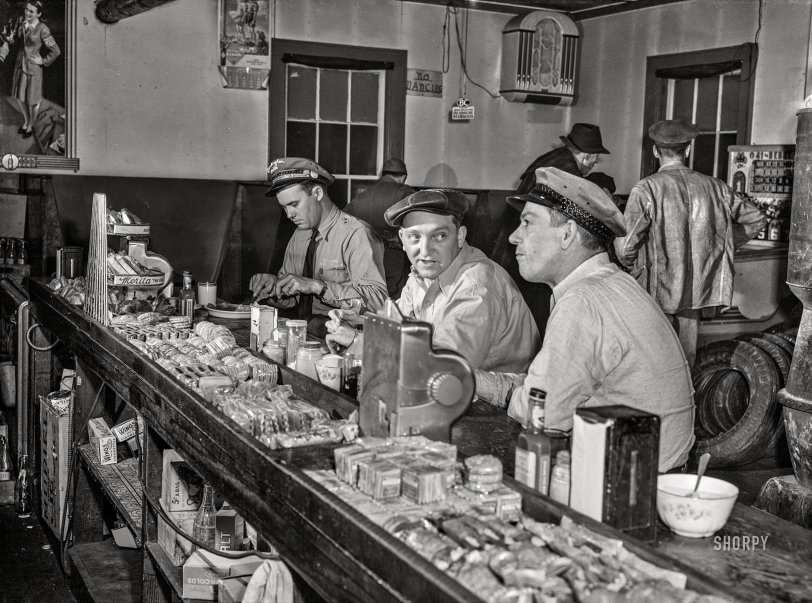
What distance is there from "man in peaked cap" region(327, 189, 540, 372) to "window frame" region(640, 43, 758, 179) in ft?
14.2

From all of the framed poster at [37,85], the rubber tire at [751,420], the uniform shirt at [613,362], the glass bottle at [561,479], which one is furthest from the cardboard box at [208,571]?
the framed poster at [37,85]

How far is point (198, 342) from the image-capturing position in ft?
11.5

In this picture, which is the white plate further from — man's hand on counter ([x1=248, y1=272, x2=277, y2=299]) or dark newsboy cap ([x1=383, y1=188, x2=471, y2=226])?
dark newsboy cap ([x1=383, y1=188, x2=471, y2=226])

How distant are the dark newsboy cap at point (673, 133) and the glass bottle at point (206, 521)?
3.61 m

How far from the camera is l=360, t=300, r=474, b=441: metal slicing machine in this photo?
6.99ft

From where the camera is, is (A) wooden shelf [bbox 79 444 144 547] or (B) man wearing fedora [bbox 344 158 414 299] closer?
(A) wooden shelf [bbox 79 444 144 547]

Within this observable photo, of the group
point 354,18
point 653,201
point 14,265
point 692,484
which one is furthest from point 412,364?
point 354,18

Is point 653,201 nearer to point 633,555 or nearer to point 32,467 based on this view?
point 32,467

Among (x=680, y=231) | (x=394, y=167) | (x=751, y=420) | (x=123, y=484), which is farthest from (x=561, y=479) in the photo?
(x=394, y=167)

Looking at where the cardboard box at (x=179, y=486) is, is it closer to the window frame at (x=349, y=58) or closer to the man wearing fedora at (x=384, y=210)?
the man wearing fedora at (x=384, y=210)

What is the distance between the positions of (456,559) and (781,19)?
21.1 ft

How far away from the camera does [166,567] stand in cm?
315

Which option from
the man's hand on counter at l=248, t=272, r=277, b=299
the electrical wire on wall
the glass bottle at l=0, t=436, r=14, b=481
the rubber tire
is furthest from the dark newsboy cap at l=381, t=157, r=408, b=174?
the glass bottle at l=0, t=436, r=14, b=481

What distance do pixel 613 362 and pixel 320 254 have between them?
290cm
